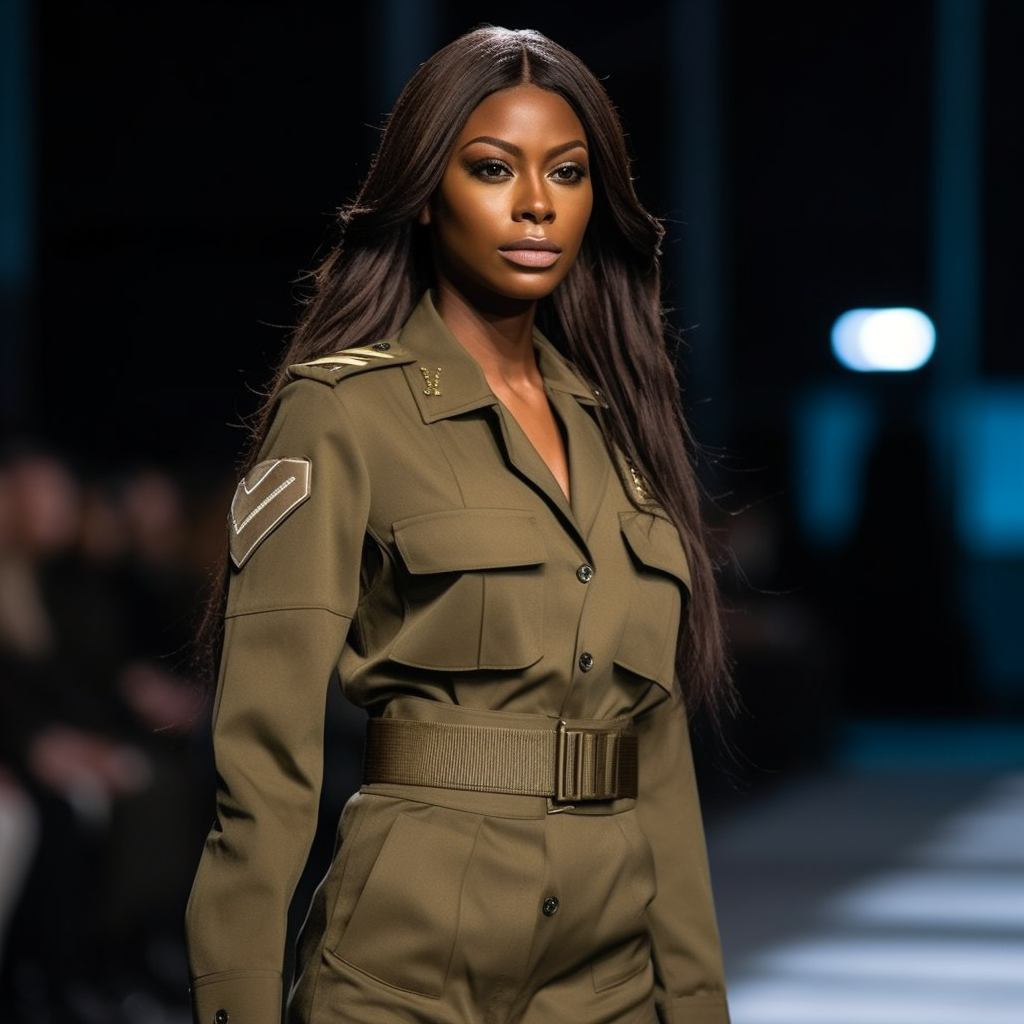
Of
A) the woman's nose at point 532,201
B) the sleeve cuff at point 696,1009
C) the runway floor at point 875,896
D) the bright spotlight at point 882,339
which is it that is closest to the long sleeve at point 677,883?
the sleeve cuff at point 696,1009

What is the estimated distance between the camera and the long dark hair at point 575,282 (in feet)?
6.26

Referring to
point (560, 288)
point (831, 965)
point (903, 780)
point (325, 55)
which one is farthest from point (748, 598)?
point (560, 288)

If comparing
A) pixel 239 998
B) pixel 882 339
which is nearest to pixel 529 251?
pixel 239 998

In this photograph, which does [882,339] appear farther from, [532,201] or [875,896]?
[532,201]

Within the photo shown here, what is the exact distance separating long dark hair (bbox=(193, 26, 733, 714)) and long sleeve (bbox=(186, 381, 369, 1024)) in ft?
0.38

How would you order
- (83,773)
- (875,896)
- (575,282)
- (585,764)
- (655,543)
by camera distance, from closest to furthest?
(585,764) < (655,543) < (575,282) < (83,773) < (875,896)

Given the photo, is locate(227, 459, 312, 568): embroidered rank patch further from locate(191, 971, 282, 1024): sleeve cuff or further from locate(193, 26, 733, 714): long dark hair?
locate(191, 971, 282, 1024): sleeve cuff

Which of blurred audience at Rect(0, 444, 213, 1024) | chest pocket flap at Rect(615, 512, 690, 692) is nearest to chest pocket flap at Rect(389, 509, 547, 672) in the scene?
chest pocket flap at Rect(615, 512, 690, 692)

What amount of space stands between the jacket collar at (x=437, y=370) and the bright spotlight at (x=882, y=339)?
11343mm

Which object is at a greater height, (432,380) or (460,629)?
(432,380)

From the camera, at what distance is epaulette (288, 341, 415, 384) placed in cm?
188

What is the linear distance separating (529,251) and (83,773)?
346cm

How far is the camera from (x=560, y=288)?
6.91 ft

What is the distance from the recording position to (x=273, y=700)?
1800 millimetres
